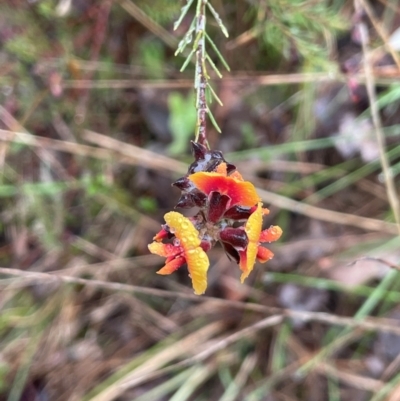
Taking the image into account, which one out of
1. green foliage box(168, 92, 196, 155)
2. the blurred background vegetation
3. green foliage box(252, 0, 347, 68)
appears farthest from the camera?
green foliage box(168, 92, 196, 155)

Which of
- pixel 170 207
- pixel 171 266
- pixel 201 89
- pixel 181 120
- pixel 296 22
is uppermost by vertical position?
pixel 296 22

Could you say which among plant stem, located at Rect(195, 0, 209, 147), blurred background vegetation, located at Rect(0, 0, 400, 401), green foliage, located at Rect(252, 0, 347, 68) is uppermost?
green foliage, located at Rect(252, 0, 347, 68)

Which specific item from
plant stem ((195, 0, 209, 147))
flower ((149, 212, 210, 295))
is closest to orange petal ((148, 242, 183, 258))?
flower ((149, 212, 210, 295))

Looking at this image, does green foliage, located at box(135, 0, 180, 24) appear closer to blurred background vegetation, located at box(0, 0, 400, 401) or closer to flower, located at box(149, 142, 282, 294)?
blurred background vegetation, located at box(0, 0, 400, 401)

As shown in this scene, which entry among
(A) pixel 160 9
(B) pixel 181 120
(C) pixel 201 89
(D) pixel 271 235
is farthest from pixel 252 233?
(B) pixel 181 120

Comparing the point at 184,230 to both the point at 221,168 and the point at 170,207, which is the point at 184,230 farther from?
the point at 170,207

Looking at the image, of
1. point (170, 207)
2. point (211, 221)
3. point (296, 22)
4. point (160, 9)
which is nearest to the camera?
point (211, 221)

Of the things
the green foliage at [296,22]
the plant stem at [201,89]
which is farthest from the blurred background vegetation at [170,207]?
the plant stem at [201,89]

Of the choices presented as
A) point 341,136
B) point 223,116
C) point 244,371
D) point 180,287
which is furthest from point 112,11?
point 244,371
